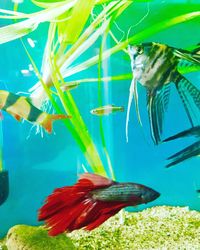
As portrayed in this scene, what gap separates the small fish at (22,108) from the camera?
96.8 inches

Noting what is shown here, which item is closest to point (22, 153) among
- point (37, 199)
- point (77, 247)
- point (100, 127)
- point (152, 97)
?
point (37, 199)

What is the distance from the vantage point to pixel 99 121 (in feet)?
8.73

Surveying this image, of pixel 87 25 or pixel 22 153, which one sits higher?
pixel 87 25

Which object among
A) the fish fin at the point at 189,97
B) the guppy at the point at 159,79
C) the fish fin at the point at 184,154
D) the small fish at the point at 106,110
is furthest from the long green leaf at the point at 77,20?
the fish fin at the point at 184,154

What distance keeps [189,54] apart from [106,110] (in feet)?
2.17

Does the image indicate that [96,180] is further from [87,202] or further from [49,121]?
[49,121]

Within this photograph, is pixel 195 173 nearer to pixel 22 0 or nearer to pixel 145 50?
pixel 145 50

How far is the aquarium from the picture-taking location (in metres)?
2.58

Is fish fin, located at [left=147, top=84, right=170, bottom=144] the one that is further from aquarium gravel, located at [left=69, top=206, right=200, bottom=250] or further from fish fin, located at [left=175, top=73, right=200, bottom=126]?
aquarium gravel, located at [left=69, top=206, right=200, bottom=250]

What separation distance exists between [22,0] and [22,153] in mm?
1011

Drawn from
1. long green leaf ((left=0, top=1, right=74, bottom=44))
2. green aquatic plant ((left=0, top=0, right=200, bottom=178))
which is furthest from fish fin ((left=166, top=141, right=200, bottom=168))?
long green leaf ((left=0, top=1, right=74, bottom=44))

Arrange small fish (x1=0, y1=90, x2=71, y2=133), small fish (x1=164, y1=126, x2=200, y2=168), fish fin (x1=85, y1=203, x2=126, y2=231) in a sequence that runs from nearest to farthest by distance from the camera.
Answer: small fish (x1=0, y1=90, x2=71, y2=133), fish fin (x1=85, y1=203, x2=126, y2=231), small fish (x1=164, y1=126, x2=200, y2=168)

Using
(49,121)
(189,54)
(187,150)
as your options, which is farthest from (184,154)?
(49,121)

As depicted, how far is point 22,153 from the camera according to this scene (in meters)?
2.70
